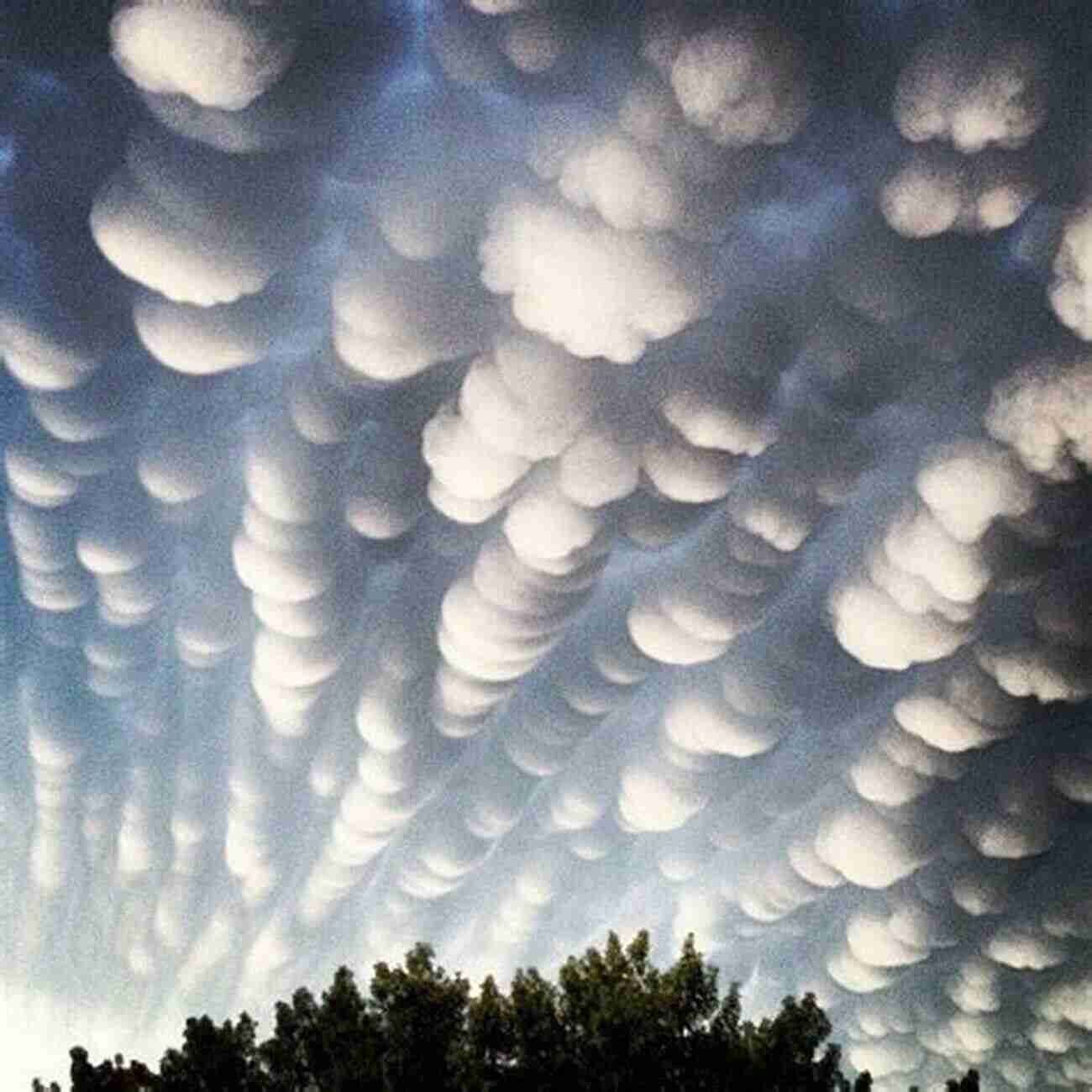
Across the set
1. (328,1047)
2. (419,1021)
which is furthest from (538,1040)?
(328,1047)

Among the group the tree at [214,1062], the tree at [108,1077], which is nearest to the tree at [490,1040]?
the tree at [214,1062]

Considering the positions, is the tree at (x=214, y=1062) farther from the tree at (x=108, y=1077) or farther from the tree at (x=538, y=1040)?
the tree at (x=538, y=1040)

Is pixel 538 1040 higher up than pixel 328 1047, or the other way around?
pixel 328 1047

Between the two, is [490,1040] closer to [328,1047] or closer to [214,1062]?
[328,1047]

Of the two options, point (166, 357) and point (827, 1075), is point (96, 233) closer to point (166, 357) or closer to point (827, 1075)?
point (166, 357)

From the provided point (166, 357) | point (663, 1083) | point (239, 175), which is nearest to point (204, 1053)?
point (663, 1083)

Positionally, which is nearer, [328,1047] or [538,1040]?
[538,1040]

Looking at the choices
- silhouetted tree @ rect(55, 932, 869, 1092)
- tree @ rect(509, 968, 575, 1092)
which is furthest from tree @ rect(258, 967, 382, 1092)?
tree @ rect(509, 968, 575, 1092)

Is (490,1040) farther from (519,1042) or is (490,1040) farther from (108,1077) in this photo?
(108,1077)
